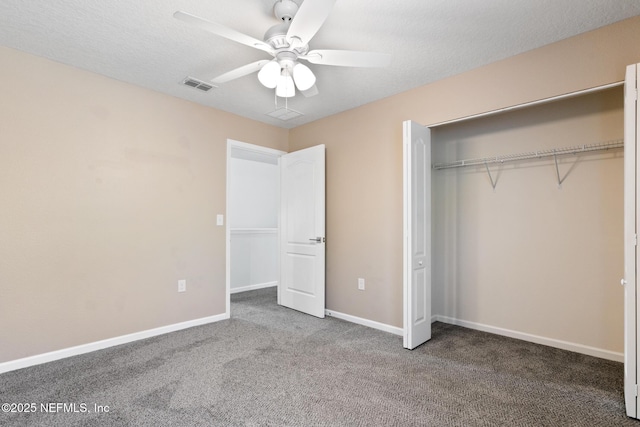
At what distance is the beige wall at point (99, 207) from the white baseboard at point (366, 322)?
136 centimetres

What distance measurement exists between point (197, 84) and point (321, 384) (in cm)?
288

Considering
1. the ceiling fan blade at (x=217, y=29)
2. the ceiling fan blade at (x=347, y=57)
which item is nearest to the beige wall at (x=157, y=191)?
the ceiling fan blade at (x=347, y=57)

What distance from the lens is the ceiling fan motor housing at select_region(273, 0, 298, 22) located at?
6.37 feet

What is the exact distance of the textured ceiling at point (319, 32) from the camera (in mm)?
2037

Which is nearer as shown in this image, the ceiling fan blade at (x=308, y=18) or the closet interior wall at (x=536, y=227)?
the ceiling fan blade at (x=308, y=18)

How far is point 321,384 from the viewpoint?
228 cm

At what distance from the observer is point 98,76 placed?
2.95m

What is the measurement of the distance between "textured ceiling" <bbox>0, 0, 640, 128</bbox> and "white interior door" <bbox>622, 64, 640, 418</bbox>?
0.71 m

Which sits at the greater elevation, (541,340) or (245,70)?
(245,70)

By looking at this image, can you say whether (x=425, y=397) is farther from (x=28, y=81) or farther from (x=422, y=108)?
(x=28, y=81)

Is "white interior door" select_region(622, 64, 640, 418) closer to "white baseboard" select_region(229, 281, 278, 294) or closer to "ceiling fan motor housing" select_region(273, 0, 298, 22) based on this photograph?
"ceiling fan motor housing" select_region(273, 0, 298, 22)

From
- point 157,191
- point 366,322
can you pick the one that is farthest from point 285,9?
point 366,322

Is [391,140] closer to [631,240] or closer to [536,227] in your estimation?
[536,227]

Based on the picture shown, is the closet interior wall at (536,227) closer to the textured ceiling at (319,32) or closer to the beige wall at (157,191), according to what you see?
the beige wall at (157,191)
